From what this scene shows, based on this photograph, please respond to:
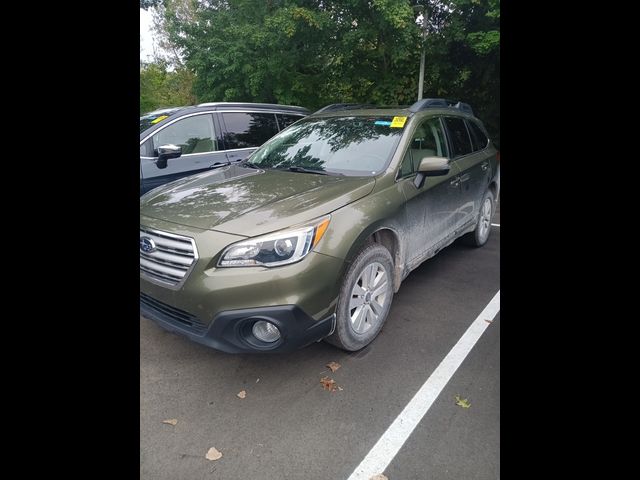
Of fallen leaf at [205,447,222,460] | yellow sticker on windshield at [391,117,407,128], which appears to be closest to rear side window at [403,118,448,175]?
yellow sticker on windshield at [391,117,407,128]

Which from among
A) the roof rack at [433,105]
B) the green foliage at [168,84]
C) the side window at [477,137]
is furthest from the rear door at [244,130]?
the green foliage at [168,84]

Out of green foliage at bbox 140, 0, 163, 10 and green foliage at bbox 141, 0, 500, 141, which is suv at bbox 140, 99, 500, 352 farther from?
green foliage at bbox 140, 0, 163, 10

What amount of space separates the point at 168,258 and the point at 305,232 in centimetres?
82

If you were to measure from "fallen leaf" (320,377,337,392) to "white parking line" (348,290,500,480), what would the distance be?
1.41 ft

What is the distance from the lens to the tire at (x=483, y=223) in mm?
4828

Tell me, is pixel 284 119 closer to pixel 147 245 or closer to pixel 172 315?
pixel 147 245

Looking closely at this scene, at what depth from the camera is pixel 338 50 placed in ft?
37.3

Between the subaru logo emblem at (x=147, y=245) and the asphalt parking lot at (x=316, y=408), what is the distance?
80 centimetres
